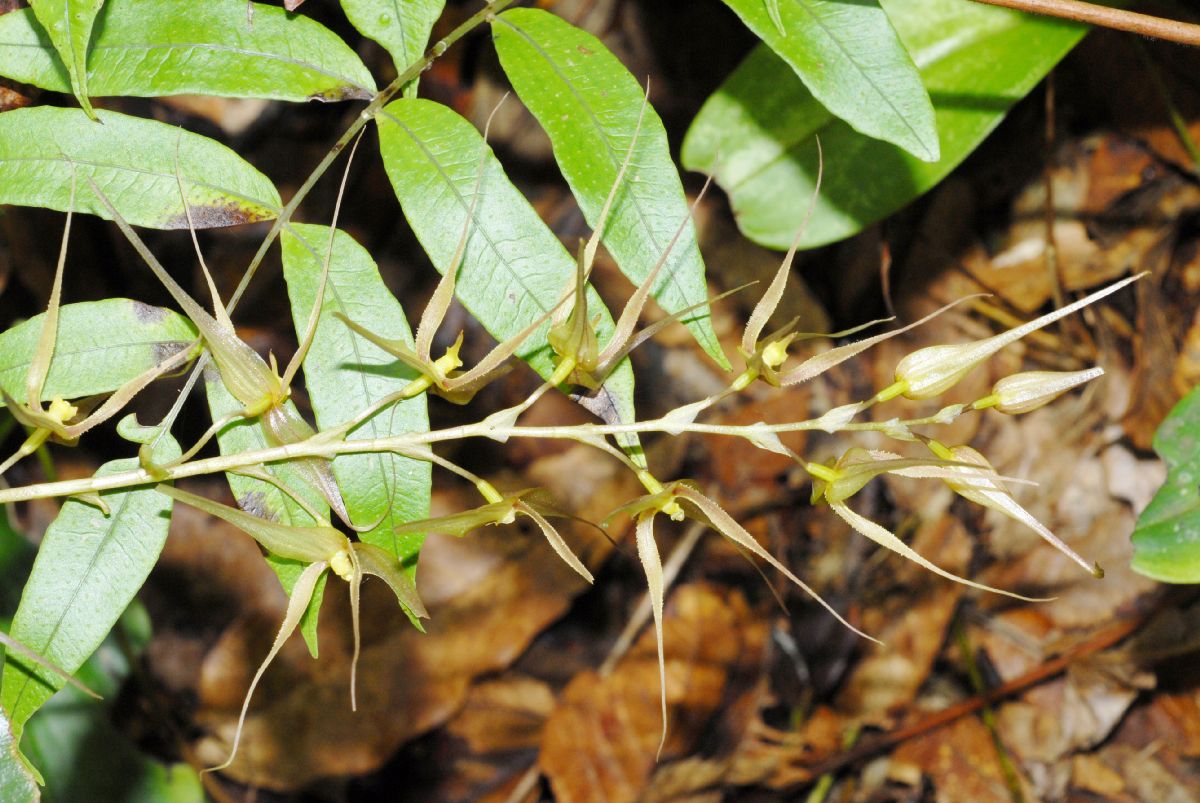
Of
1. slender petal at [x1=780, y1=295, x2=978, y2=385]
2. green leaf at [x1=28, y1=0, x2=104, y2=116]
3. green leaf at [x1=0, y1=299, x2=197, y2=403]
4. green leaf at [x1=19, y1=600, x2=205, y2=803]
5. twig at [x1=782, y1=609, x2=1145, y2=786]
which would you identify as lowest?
twig at [x1=782, y1=609, x2=1145, y2=786]

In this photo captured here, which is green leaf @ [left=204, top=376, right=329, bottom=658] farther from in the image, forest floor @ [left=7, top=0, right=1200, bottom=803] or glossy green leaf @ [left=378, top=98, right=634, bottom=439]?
forest floor @ [left=7, top=0, right=1200, bottom=803]

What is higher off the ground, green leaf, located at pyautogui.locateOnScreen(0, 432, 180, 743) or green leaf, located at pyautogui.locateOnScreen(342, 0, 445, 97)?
green leaf, located at pyautogui.locateOnScreen(342, 0, 445, 97)

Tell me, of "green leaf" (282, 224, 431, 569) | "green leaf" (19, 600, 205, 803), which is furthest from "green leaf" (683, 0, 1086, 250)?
"green leaf" (19, 600, 205, 803)

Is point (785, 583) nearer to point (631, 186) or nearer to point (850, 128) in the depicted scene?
point (850, 128)

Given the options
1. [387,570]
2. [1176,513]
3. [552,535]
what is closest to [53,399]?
[387,570]

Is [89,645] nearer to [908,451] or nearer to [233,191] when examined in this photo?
[233,191]

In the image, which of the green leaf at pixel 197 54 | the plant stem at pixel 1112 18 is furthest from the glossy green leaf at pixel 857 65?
the green leaf at pixel 197 54

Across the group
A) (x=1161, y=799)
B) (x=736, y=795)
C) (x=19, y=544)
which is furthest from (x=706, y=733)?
(x=19, y=544)

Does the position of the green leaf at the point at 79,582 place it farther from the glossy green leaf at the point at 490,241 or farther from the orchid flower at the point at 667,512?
the orchid flower at the point at 667,512
